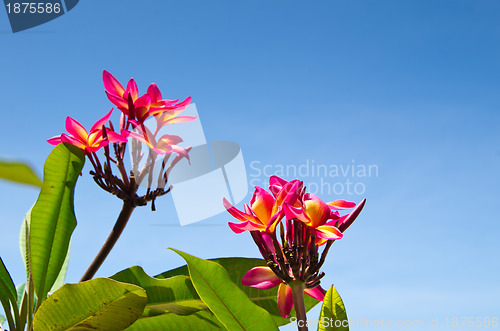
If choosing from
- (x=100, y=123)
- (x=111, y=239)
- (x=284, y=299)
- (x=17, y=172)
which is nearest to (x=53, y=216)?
(x=111, y=239)

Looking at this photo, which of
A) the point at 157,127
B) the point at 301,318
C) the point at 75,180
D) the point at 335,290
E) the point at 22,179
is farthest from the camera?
the point at 157,127

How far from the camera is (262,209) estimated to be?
1.04 m

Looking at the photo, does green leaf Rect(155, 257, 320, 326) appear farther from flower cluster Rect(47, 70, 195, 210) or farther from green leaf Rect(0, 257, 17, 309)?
green leaf Rect(0, 257, 17, 309)

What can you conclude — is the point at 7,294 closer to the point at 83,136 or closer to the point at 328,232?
the point at 83,136

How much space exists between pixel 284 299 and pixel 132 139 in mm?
592

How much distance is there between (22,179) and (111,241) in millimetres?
1021

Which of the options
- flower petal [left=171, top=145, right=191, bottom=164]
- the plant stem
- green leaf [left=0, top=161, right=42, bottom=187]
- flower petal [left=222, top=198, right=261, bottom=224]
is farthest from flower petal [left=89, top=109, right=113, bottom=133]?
green leaf [left=0, top=161, right=42, bottom=187]

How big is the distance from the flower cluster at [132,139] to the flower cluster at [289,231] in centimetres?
30

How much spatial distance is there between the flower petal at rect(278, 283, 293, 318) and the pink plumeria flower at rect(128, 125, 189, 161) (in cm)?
43

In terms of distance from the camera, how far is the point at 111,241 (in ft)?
3.99

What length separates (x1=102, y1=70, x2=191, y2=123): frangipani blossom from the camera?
1.31 metres

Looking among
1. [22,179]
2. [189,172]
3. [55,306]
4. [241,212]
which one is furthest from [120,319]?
[22,179]

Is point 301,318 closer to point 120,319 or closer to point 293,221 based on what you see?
point 293,221

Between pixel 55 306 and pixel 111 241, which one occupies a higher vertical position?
pixel 111 241
